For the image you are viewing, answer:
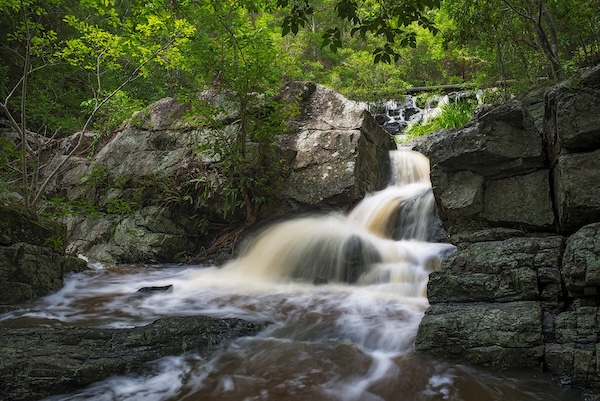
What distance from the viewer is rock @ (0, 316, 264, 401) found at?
2.57 meters

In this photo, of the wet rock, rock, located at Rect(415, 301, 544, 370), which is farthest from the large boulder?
the wet rock

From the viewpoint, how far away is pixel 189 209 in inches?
328

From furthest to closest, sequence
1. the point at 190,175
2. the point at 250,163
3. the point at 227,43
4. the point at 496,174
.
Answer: the point at 190,175
the point at 250,163
the point at 227,43
the point at 496,174

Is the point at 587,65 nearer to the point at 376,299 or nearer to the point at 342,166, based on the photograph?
the point at 342,166

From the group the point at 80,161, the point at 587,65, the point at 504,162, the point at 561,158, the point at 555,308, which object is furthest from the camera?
the point at 80,161

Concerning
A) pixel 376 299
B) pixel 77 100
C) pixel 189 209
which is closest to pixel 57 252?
pixel 189 209

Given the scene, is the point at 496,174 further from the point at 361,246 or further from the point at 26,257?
the point at 26,257

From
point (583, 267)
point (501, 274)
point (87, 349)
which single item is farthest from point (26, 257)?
point (583, 267)

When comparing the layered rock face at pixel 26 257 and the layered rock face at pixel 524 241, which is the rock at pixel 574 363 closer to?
the layered rock face at pixel 524 241

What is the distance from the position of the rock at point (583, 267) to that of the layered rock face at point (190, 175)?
4.69 meters

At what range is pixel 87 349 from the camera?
3.05 m

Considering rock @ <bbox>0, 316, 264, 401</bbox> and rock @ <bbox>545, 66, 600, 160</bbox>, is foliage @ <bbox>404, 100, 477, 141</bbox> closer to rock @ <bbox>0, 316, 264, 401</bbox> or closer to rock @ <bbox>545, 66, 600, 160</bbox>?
rock @ <bbox>545, 66, 600, 160</bbox>

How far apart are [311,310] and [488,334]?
199cm

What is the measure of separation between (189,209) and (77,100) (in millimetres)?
7427
